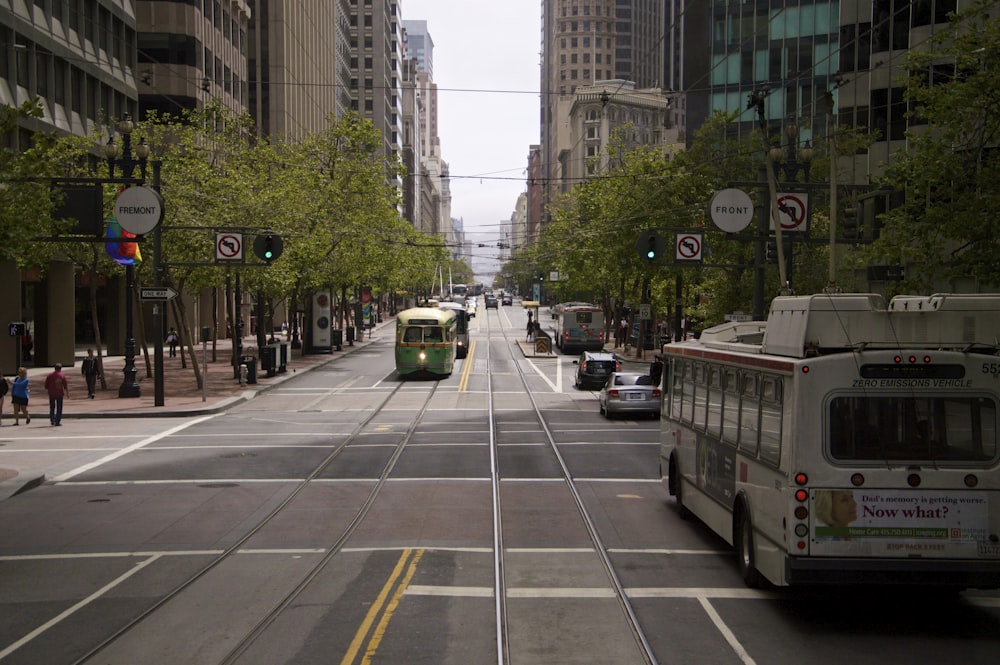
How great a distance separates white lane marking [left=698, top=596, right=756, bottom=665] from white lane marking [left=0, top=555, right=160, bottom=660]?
22.2 feet

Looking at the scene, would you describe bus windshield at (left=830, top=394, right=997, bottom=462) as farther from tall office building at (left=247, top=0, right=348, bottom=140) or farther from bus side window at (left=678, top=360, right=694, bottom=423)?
tall office building at (left=247, top=0, right=348, bottom=140)

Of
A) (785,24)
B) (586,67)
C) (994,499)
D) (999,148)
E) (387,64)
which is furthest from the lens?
(586,67)

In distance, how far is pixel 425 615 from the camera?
10.9 metres

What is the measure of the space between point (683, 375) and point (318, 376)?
36101 mm

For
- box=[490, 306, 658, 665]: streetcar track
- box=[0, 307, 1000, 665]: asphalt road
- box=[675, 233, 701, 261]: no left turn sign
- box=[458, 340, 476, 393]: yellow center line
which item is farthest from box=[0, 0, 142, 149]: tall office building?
box=[490, 306, 658, 665]: streetcar track

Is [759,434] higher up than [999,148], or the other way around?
[999,148]

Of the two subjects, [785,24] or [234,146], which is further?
[785,24]

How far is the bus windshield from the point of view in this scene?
10.4m

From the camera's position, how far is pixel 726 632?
10422mm

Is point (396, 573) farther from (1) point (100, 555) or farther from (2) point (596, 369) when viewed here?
(2) point (596, 369)

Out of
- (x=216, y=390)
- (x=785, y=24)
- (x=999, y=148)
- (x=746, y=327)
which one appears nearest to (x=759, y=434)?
(x=746, y=327)

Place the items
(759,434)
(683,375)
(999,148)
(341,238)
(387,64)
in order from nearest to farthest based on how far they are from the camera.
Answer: (759,434) < (683,375) < (999,148) < (341,238) < (387,64)

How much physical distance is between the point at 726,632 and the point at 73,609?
6909 millimetres

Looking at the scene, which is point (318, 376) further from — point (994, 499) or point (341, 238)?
point (994, 499)
